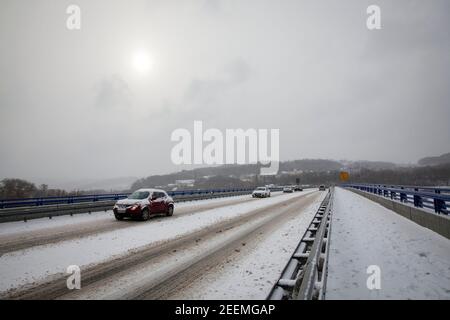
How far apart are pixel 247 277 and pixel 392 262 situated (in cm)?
369

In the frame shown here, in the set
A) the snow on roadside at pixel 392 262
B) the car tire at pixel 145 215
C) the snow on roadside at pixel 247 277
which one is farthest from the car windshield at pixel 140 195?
the snow on roadside at pixel 392 262

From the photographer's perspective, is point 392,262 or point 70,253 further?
point 70,253

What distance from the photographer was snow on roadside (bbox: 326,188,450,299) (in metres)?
4.66

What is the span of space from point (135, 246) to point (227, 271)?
3.63m

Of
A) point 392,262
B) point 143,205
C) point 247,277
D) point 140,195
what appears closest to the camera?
point 247,277

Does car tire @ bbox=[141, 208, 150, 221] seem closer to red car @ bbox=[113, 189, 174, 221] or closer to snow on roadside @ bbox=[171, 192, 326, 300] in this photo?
red car @ bbox=[113, 189, 174, 221]

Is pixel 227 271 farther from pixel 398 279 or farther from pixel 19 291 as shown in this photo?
pixel 19 291

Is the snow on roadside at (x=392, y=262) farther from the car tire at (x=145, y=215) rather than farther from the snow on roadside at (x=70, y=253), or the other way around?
the car tire at (x=145, y=215)

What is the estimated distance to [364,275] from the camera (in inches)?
215

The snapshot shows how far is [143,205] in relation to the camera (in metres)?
13.8

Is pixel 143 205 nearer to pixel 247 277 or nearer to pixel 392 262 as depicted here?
pixel 247 277

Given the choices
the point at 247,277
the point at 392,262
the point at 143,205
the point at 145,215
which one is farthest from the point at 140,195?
the point at 392,262

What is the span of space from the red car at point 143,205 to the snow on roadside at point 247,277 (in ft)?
25.1
